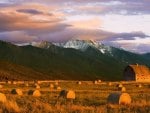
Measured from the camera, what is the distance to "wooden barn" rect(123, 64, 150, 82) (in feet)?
420

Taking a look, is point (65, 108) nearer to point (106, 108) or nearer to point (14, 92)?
point (106, 108)

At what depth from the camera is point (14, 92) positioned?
44156mm

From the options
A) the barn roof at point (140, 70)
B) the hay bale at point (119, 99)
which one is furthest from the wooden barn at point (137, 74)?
the hay bale at point (119, 99)

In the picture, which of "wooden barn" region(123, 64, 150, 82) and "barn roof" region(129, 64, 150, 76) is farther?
"barn roof" region(129, 64, 150, 76)

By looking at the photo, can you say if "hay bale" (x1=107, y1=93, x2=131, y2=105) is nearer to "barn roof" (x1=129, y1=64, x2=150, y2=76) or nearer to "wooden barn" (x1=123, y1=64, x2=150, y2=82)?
"wooden barn" (x1=123, y1=64, x2=150, y2=82)

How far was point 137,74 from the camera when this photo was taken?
12812cm

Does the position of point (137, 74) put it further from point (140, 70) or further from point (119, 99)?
point (119, 99)

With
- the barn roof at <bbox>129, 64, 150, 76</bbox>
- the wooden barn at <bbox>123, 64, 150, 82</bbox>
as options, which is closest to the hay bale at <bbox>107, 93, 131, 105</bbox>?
the wooden barn at <bbox>123, 64, 150, 82</bbox>

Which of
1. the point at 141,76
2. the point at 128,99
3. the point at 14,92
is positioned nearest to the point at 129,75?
the point at 141,76

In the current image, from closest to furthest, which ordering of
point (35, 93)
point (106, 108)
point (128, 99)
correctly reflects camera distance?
point (106, 108), point (128, 99), point (35, 93)

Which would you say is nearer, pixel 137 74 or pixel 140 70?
pixel 137 74

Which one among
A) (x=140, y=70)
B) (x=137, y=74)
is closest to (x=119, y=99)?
(x=137, y=74)

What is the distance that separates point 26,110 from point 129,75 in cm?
10890

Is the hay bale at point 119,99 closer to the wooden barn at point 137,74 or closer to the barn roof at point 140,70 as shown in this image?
the wooden barn at point 137,74
